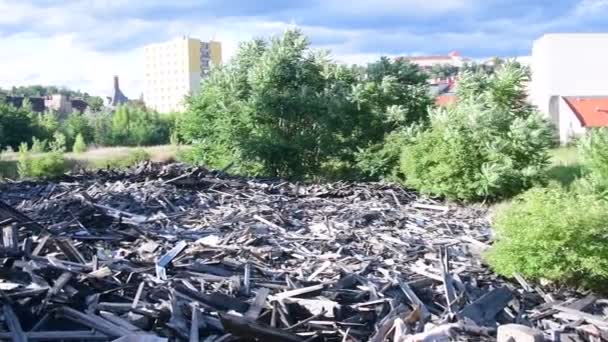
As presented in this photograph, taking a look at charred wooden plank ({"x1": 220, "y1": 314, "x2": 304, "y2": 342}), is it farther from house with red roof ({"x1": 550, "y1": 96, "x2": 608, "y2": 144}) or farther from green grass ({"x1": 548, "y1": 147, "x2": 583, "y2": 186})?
house with red roof ({"x1": 550, "y1": 96, "x2": 608, "y2": 144})

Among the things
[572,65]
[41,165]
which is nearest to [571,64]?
[572,65]

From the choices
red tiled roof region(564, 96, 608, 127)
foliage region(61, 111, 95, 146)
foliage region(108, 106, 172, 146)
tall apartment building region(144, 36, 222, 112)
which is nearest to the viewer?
red tiled roof region(564, 96, 608, 127)

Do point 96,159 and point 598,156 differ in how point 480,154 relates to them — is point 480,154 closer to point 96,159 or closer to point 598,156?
point 598,156

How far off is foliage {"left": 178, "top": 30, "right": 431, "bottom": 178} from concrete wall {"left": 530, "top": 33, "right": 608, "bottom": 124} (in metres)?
18.5

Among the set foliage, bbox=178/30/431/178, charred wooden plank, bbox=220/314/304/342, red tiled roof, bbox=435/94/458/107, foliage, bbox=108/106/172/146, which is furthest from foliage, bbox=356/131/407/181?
foliage, bbox=108/106/172/146

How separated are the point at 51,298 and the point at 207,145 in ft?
48.2

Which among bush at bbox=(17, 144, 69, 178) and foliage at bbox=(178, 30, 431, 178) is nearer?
foliage at bbox=(178, 30, 431, 178)

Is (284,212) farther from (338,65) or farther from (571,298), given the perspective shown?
(338,65)

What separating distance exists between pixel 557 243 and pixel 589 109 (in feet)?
86.1

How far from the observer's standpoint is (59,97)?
67.0 meters

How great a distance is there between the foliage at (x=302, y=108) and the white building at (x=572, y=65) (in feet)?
60.5

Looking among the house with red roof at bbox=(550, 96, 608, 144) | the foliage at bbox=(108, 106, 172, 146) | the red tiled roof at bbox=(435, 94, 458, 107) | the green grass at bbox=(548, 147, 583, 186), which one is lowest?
the foliage at bbox=(108, 106, 172, 146)

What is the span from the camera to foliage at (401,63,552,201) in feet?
43.4

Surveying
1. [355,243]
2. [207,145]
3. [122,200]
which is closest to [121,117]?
[207,145]
